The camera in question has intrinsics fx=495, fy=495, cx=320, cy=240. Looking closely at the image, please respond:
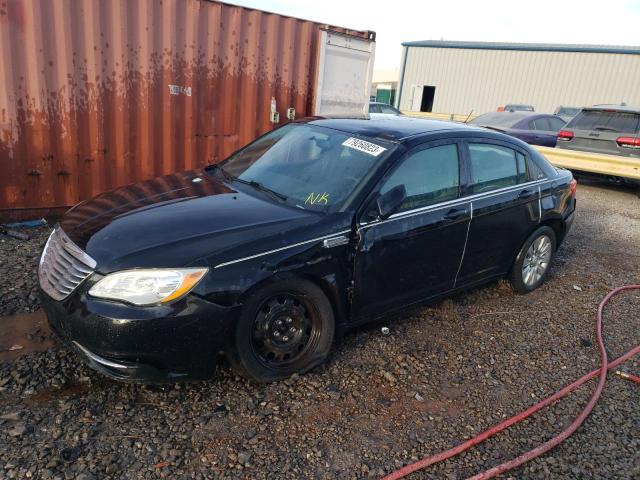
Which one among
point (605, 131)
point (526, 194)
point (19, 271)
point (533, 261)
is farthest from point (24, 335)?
point (605, 131)

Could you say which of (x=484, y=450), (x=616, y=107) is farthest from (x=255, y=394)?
(x=616, y=107)

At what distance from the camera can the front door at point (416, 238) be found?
3271 mm

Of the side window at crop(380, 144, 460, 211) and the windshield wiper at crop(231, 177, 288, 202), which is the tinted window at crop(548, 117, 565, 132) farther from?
the windshield wiper at crop(231, 177, 288, 202)

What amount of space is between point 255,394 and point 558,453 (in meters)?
1.71

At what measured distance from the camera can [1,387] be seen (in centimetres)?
281

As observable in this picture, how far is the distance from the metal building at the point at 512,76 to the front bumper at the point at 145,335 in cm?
2981

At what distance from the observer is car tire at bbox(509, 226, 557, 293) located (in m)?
4.54

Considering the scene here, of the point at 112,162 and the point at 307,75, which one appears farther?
the point at 307,75

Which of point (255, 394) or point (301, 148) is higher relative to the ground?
point (301, 148)

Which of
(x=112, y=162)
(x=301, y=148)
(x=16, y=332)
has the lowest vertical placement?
(x=16, y=332)

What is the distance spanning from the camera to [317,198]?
3.26 metres

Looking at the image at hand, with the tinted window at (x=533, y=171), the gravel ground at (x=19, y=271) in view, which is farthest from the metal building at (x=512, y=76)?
the gravel ground at (x=19, y=271)

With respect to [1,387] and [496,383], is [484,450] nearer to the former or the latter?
[496,383]

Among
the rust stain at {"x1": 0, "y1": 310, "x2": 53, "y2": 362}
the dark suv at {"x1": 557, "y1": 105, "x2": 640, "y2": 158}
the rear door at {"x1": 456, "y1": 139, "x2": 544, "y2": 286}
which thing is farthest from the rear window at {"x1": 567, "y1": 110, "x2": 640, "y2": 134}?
the rust stain at {"x1": 0, "y1": 310, "x2": 53, "y2": 362}
